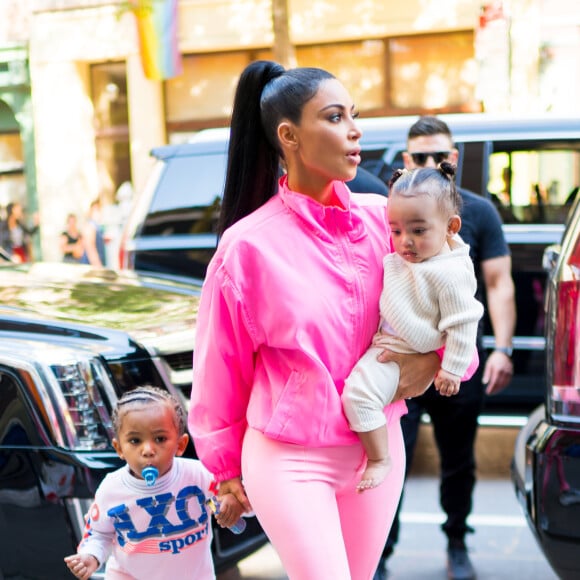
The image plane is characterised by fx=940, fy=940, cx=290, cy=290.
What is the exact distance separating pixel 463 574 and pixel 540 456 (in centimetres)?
118

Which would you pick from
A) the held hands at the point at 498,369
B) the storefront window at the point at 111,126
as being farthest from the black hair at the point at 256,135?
the storefront window at the point at 111,126

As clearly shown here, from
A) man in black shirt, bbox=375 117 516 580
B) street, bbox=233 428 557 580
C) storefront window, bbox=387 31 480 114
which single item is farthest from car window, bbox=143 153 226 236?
storefront window, bbox=387 31 480 114

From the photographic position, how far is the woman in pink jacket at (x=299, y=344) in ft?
6.91

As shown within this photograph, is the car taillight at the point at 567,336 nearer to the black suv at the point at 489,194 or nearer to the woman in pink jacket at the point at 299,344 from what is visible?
the woman in pink jacket at the point at 299,344

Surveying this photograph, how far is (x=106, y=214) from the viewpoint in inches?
639

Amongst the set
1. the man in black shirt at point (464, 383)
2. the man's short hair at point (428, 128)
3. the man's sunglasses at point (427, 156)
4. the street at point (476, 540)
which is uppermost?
the man's short hair at point (428, 128)

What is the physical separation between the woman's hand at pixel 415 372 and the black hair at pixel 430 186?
0.35 m

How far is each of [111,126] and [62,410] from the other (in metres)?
13.8

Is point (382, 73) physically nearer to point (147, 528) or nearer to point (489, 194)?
point (489, 194)

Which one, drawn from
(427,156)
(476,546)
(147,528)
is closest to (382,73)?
(427,156)

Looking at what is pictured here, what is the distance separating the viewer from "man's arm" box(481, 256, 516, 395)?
4105 mm

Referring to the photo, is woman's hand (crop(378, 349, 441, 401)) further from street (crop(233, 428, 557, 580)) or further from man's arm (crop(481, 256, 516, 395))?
street (crop(233, 428, 557, 580))

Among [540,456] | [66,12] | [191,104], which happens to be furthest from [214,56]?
[540,456]

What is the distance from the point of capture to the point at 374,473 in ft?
7.14
